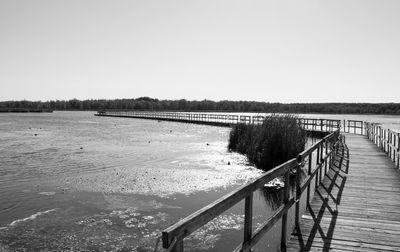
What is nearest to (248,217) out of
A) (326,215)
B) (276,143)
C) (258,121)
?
(326,215)

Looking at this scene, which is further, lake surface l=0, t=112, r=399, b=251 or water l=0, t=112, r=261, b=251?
water l=0, t=112, r=261, b=251

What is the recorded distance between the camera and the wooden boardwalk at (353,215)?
563 cm

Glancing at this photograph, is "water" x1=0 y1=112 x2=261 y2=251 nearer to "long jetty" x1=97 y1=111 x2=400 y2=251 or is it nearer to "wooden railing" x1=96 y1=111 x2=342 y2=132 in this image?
"long jetty" x1=97 y1=111 x2=400 y2=251

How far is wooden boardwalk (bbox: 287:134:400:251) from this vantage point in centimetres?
563

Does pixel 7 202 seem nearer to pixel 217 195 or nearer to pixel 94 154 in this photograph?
pixel 217 195

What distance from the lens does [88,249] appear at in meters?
7.46

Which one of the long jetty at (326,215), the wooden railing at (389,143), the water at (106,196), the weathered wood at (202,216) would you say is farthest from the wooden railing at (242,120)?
the weathered wood at (202,216)

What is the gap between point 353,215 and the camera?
23.3 ft

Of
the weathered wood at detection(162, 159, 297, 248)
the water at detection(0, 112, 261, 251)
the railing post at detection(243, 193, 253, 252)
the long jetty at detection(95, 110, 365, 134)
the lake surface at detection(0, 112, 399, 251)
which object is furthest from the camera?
the long jetty at detection(95, 110, 365, 134)

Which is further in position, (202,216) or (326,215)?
(326,215)

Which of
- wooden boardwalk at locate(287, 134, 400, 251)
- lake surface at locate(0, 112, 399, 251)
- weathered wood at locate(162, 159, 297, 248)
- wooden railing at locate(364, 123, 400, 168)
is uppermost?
weathered wood at locate(162, 159, 297, 248)

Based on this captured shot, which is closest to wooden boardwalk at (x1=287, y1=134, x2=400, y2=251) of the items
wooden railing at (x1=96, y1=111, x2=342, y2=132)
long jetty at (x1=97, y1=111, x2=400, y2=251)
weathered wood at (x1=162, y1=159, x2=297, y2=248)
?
long jetty at (x1=97, y1=111, x2=400, y2=251)

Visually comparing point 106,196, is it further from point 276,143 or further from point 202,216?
point 276,143

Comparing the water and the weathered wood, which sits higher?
the weathered wood
